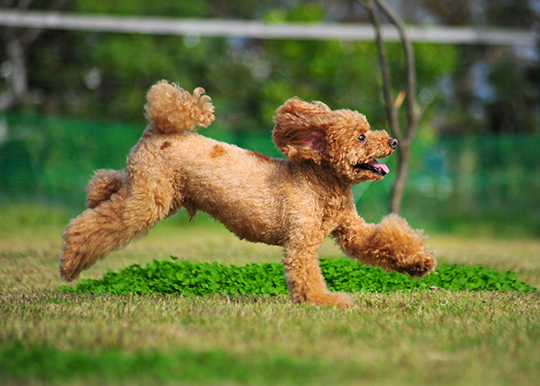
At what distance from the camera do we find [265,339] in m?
2.82

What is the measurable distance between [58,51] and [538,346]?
1583 centimetres

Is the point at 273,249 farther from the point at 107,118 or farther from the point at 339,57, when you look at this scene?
the point at 107,118

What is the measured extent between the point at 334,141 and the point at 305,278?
888 millimetres

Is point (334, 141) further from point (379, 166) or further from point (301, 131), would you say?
point (379, 166)

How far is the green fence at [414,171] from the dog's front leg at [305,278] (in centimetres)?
699

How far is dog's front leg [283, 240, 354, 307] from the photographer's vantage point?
3736mm

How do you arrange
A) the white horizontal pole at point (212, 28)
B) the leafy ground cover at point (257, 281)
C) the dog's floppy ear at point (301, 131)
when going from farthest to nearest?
the white horizontal pole at point (212, 28) < the leafy ground cover at point (257, 281) < the dog's floppy ear at point (301, 131)

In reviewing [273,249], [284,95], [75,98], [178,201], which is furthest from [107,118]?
[178,201]

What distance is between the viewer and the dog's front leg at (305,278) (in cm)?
374

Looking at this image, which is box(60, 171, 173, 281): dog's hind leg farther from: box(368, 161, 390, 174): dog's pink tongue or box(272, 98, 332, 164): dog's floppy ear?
box(368, 161, 390, 174): dog's pink tongue

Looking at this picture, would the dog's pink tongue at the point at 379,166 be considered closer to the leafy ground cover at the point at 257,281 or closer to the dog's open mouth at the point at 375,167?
the dog's open mouth at the point at 375,167

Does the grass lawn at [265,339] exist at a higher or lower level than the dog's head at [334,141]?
lower

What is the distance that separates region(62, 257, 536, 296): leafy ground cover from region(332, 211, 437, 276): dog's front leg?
22.3 inches

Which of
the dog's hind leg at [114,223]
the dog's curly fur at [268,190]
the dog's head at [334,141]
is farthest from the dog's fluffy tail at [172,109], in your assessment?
the dog's head at [334,141]
